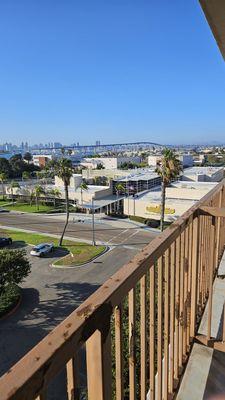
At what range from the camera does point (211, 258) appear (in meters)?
3.25

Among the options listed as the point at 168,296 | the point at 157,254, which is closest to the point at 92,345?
the point at 157,254

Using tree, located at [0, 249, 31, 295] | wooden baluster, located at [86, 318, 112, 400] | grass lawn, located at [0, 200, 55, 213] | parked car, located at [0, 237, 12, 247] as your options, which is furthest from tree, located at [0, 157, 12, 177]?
wooden baluster, located at [86, 318, 112, 400]

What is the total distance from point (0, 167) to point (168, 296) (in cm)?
6697

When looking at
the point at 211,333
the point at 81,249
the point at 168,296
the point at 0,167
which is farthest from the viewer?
the point at 0,167

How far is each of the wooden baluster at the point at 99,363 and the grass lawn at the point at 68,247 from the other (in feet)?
65.5

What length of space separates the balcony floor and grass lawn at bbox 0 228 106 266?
18354 mm

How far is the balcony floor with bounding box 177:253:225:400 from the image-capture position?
7.16 ft

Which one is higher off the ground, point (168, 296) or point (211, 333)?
point (168, 296)

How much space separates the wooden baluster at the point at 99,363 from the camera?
41.0 inches

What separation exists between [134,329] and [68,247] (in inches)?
926

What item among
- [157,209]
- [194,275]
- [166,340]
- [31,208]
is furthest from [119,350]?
[31,208]

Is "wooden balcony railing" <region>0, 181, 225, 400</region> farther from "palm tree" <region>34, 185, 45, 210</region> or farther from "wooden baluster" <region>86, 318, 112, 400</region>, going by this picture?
"palm tree" <region>34, 185, 45, 210</region>

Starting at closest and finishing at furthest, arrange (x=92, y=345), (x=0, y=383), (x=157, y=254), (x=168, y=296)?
(x=0, y=383) → (x=92, y=345) → (x=157, y=254) → (x=168, y=296)

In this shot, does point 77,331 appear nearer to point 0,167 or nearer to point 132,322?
point 132,322
